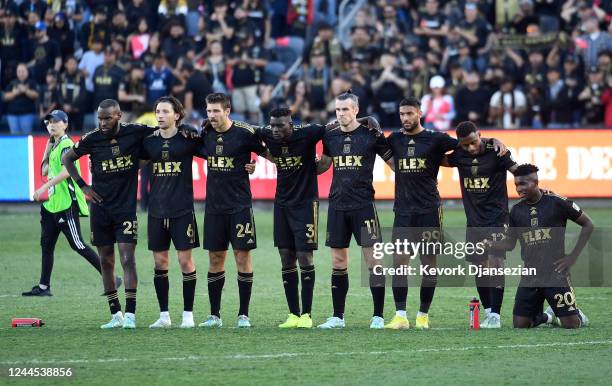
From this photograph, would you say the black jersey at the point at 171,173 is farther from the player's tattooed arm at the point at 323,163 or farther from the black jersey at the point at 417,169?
the black jersey at the point at 417,169

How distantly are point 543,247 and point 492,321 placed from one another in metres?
0.96

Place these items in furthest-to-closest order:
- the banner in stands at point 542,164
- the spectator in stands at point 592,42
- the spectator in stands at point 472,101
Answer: the spectator in stands at point 592,42 < the spectator in stands at point 472,101 < the banner in stands at point 542,164

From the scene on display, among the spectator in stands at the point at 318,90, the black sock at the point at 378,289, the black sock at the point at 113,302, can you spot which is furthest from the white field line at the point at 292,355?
the spectator in stands at the point at 318,90

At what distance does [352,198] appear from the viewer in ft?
45.5

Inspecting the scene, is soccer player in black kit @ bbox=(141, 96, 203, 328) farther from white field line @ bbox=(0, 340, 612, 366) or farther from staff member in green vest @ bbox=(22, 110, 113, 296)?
staff member in green vest @ bbox=(22, 110, 113, 296)

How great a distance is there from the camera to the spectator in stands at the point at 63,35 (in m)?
31.1

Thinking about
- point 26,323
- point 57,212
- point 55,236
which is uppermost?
point 57,212

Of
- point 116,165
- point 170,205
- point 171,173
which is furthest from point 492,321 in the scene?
point 116,165

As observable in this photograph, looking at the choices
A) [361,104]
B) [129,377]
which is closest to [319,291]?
[129,377]

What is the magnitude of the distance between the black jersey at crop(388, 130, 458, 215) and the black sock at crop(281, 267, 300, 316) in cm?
132

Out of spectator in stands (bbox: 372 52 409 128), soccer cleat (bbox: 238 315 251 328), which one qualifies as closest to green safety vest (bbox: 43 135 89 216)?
soccer cleat (bbox: 238 315 251 328)

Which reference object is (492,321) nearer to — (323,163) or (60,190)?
(323,163)

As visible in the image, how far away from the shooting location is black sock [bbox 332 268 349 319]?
45.6ft

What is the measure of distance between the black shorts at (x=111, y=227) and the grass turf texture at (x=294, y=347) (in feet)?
3.09
